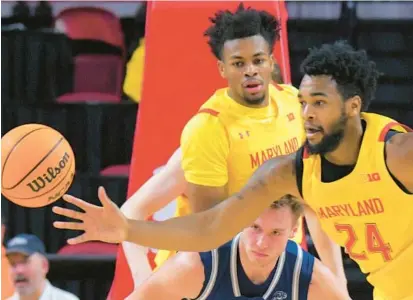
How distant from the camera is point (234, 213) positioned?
192 cm

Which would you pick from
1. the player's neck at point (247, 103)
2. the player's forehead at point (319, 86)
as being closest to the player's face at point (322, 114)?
the player's forehead at point (319, 86)

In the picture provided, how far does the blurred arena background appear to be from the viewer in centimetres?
368

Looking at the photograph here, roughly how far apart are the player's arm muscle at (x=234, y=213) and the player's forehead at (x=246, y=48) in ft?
1.82

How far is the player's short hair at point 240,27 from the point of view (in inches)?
97.1

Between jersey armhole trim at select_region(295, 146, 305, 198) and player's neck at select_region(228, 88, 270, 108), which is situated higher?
player's neck at select_region(228, 88, 270, 108)

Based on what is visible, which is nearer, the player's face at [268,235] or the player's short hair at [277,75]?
the player's face at [268,235]

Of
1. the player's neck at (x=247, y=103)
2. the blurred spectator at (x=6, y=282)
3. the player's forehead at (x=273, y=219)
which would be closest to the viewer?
the player's forehead at (x=273, y=219)

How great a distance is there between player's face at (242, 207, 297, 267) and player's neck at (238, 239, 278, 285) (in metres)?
0.02

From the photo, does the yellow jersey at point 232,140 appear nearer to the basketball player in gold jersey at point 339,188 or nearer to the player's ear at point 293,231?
the player's ear at point 293,231

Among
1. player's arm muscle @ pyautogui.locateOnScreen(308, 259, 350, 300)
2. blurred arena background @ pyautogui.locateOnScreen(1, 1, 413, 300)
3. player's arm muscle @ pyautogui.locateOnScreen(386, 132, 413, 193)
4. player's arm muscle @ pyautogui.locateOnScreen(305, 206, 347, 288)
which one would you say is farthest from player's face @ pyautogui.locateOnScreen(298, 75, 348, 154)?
blurred arena background @ pyautogui.locateOnScreen(1, 1, 413, 300)

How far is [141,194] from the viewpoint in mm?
2625

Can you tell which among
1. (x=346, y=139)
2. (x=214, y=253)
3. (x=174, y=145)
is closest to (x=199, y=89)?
(x=174, y=145)

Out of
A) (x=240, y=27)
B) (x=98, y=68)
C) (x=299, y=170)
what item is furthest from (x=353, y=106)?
(x=98, y=68)

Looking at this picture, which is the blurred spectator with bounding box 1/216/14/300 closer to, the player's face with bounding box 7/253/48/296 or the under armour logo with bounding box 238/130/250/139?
the player's face with bounding box 7/253/48/296
